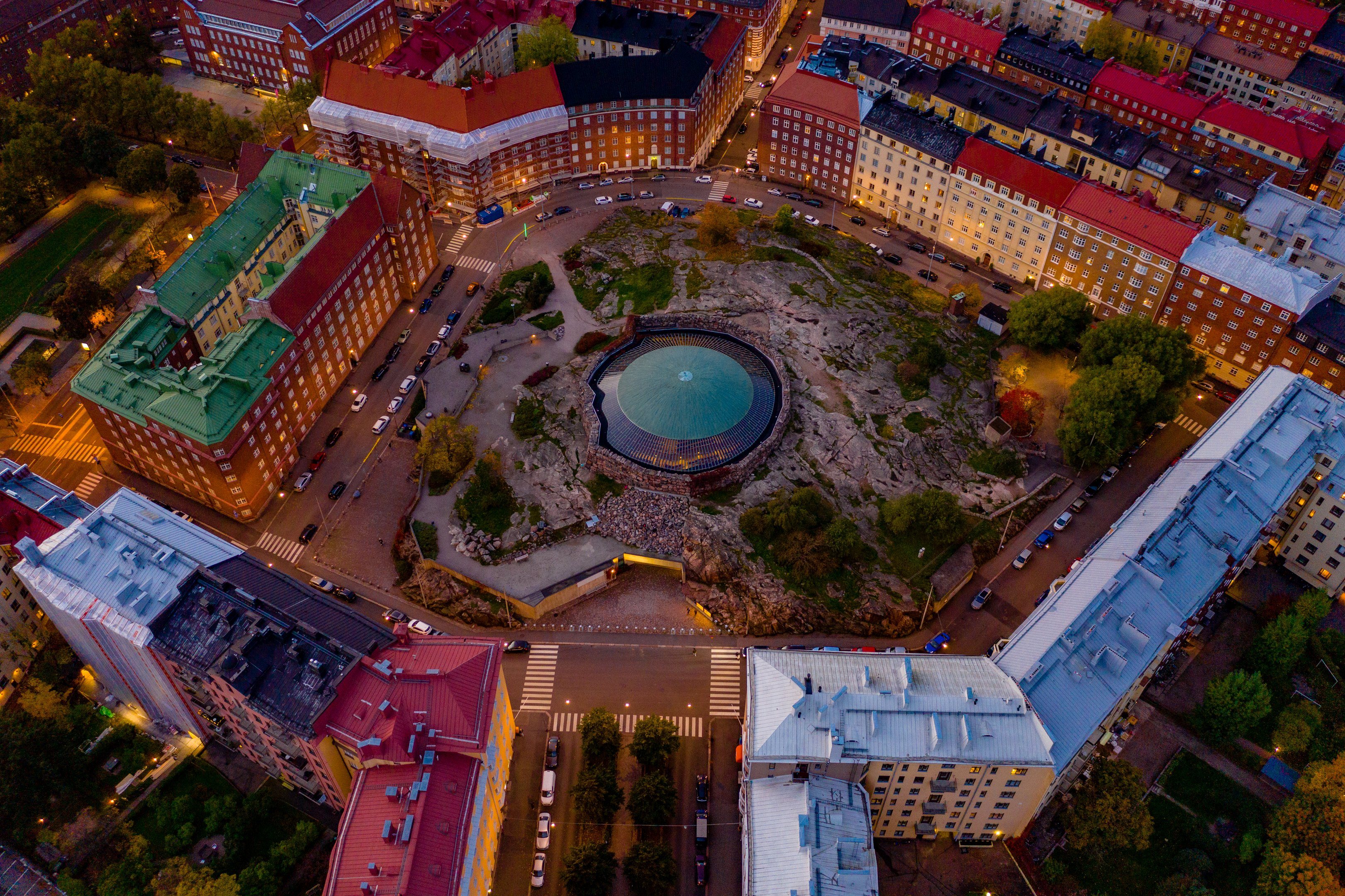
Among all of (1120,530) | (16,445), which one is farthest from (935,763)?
(16,445)

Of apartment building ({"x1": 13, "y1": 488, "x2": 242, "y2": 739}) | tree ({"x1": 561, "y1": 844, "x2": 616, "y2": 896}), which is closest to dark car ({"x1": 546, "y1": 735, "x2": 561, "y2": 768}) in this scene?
tree ({"x1": 561, "y1": 844, "x2": 616, "y2": 896})

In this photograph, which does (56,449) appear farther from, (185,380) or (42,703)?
(42,703)

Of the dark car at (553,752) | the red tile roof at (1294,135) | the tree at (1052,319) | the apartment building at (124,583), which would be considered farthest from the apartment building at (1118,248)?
the apartment building at (124,583)

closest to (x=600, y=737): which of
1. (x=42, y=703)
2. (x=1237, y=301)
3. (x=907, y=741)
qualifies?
(x=907, y=741)

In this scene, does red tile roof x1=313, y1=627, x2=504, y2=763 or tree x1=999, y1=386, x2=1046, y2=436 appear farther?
tree x1=999, y1=386, x2=1046, y2=436

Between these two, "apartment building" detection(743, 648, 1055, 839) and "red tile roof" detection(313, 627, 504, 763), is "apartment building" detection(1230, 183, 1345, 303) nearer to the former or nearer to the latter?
"apartment building" detection(743, 648, 1055, 839)

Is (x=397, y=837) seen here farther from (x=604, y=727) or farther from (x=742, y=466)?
(x=742, y=466)

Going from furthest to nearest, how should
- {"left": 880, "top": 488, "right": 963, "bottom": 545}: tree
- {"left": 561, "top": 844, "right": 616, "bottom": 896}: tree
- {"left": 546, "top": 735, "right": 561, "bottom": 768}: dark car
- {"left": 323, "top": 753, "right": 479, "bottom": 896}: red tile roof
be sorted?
{"left": 880, "top": 488, "right": 963, "bottom": 545}: tree, {"left": 546, "top": 735, "right": 561, "bottom": 768}: dark car, {"left": 561, "top": 844, "right": 616, "bottom": 896}: tree, {"left": 323, "top": 753, "right": 479, "bottom": 896}: red tile roof

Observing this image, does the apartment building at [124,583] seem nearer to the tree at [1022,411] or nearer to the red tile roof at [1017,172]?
the tree at [1022,411]
